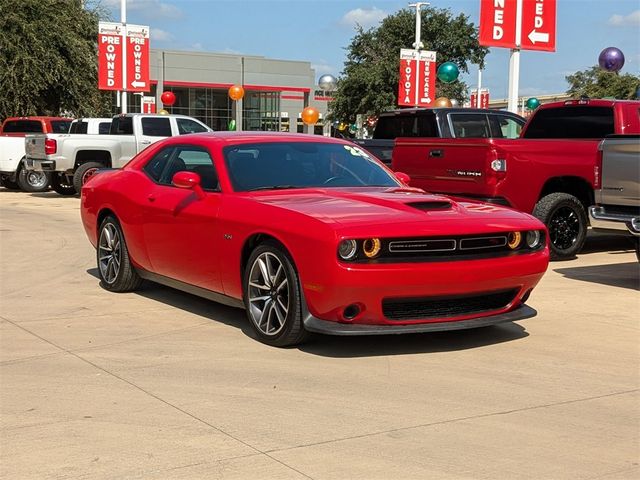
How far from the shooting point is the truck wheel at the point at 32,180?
22.2 meters

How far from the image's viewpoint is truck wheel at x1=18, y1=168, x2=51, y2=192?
22250 mm

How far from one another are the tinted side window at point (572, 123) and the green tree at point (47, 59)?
70.9 feet

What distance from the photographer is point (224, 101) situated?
70062 millimetres

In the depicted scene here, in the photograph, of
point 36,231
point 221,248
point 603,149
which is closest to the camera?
point 221,248

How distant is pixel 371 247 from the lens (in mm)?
5242

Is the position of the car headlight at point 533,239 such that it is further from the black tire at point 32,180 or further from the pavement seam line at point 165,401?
the black tire at point 32,180

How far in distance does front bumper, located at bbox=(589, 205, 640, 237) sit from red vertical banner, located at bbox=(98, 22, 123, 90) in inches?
750

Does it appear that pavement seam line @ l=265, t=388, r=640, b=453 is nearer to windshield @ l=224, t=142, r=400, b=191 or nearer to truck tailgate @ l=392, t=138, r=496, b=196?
windshield @ l=224, t=142, r=400, b=191

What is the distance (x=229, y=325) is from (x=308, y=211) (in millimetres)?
1441

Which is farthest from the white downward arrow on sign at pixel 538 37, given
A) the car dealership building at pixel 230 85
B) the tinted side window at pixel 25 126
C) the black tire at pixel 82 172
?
the car dealership building at pixel 230 85

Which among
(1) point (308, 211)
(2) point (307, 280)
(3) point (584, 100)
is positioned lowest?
(2) point (307, 280)

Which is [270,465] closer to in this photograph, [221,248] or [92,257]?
[221,248]

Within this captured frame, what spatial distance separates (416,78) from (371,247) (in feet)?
77.4

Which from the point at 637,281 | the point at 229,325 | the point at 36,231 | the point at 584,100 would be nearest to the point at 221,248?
the point at 229,325
